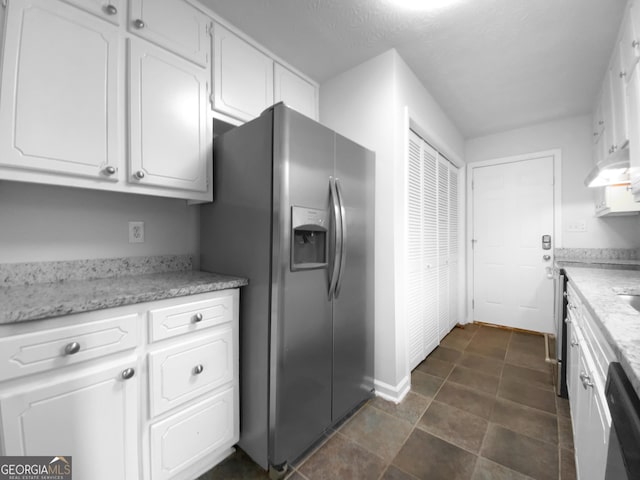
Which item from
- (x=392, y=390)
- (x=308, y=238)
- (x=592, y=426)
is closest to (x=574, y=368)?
(x=592, y=426)

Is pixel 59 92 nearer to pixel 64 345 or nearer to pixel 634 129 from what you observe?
pixel 64 345

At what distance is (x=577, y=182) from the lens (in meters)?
3.00

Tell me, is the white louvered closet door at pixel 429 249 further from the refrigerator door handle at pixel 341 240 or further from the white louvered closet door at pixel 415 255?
the refrigerator door handle at pixel 341 240

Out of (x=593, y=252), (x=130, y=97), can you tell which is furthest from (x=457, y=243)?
(x=130, y=97)

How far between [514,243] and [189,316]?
371cm

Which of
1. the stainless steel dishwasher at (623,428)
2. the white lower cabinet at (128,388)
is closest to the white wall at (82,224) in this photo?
the white lower cabinet at (128,388)

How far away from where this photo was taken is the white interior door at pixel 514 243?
3.17 meters

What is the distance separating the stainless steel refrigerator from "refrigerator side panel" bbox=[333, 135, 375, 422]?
0.04ft

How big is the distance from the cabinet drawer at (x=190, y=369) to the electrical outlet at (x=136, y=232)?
771 mm

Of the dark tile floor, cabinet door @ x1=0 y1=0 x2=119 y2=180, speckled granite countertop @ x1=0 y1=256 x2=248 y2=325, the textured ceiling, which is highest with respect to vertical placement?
the textured ceiling

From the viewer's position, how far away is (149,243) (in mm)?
1638

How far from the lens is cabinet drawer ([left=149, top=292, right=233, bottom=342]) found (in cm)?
111

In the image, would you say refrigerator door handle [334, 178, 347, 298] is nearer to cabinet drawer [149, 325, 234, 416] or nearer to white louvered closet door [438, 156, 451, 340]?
cabinet drawer [149, 325, 234, 416]

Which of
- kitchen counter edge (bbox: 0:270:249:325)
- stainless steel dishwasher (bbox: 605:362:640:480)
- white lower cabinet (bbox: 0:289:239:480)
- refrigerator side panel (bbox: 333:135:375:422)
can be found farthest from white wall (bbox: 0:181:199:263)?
stainless steel dishwasher (bbox: 605:362:640:480)
